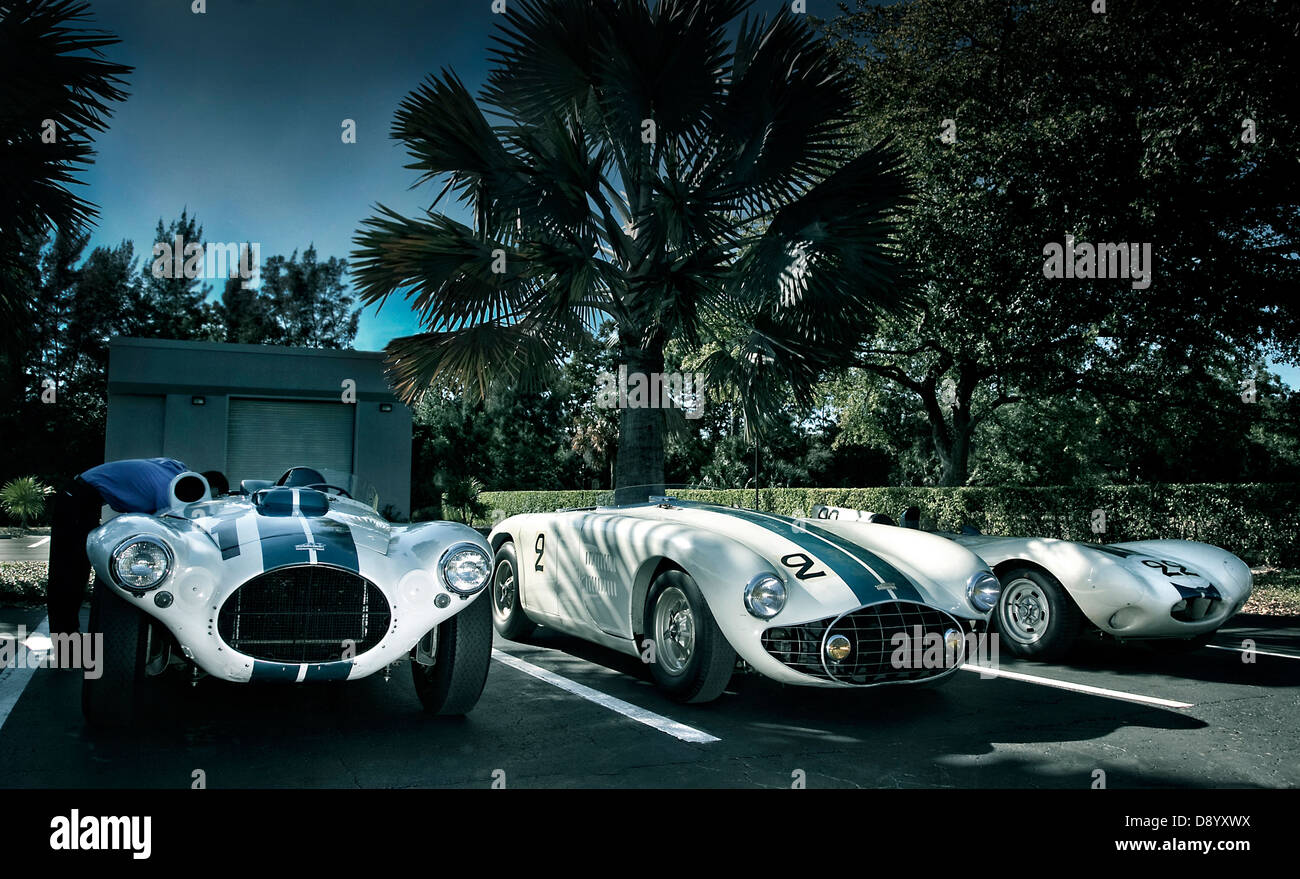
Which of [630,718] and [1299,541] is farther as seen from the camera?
[1299,541]

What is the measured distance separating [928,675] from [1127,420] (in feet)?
61.4

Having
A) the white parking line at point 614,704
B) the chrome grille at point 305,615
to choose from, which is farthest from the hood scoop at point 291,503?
the white parking line at point 614,704

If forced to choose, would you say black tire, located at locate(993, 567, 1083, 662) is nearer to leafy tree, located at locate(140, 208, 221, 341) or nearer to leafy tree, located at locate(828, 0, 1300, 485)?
leafy tree, located at locate(828, 0, 1300, 485)

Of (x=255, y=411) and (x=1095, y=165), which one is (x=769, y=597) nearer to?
(x=1095, y=165)

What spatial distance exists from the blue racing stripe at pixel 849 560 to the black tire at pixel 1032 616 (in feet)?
4.76

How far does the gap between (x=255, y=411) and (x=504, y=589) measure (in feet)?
39.2

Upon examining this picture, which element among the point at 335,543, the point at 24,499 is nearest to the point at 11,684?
the point at 335,543

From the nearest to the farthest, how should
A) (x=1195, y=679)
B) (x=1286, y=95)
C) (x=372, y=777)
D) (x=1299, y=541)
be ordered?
(x=372, y=777)
(x=1195, y=679)
(x=1286, y=95)
(x=1299, y=541)

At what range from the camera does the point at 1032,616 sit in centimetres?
579

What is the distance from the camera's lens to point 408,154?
811 cm

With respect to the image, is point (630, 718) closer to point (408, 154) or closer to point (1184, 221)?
point (408, 154)

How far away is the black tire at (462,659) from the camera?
12.7 ft

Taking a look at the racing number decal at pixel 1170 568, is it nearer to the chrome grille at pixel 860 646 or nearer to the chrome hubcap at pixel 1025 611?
the chrome hubcap at pixel 1025 611

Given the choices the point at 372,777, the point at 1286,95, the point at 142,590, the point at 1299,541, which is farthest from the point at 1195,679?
the point at 1299,541
